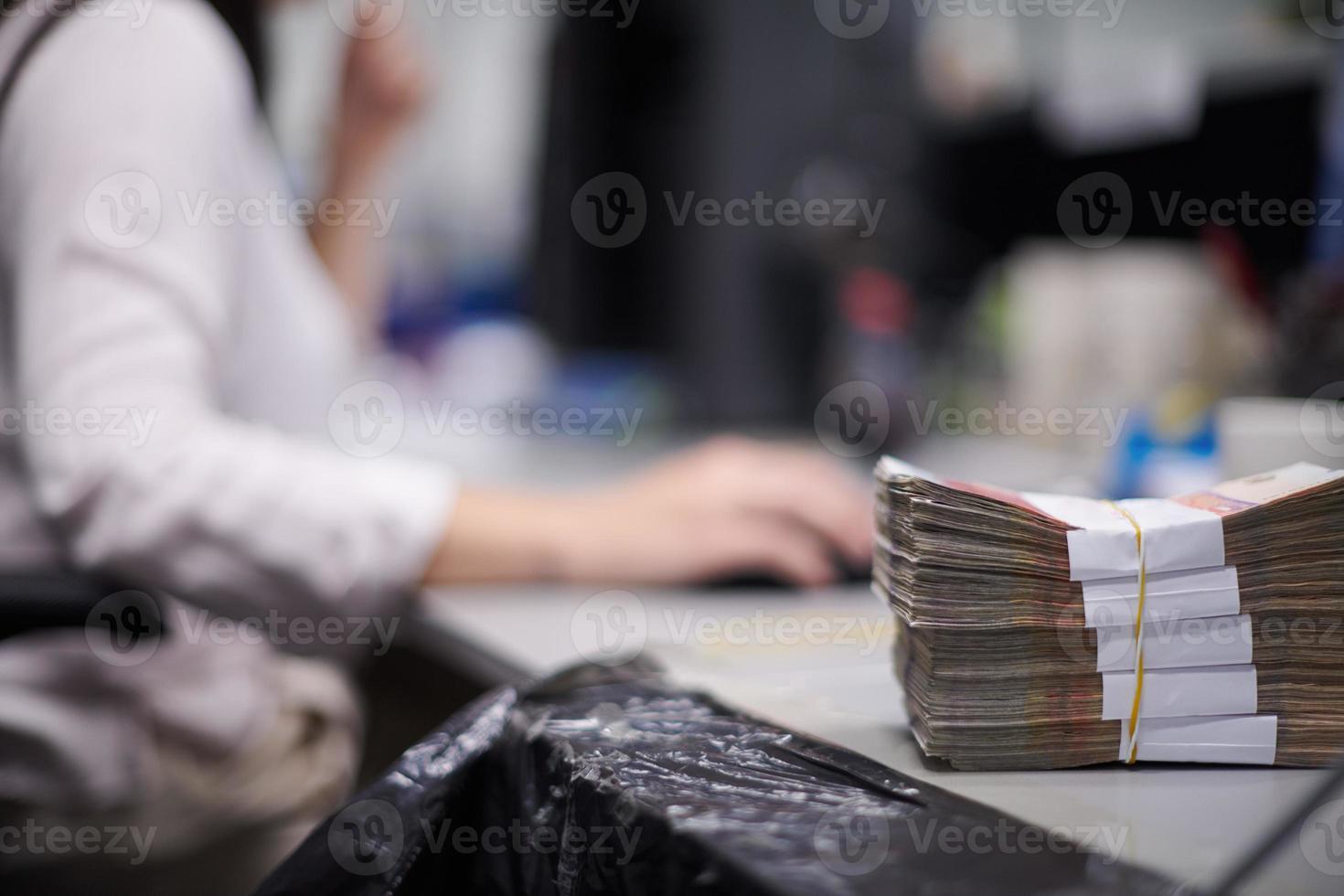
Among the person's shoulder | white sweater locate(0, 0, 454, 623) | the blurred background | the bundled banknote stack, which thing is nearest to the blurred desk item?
the bundled banknote stack

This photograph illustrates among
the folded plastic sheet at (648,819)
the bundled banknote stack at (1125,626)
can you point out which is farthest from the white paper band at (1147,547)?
the folded plastic sheet at (648,819)

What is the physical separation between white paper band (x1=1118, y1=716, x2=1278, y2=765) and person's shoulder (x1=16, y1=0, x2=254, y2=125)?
73 centimetres

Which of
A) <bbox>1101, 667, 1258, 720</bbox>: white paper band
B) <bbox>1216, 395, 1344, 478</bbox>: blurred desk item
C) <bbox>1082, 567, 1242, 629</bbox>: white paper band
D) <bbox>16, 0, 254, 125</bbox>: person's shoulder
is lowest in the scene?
<bbox>1101, 667, 1258, 720</bbox>: white paper band

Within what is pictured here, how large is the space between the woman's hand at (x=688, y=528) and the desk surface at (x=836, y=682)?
0.03 m

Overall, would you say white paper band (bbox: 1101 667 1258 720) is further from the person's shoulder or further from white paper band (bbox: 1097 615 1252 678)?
the person's shoulder

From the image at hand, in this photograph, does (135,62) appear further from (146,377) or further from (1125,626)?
(1125,626)

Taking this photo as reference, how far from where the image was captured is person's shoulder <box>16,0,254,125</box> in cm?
70

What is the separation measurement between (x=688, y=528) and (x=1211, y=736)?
0.48 metres

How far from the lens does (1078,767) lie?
1.40ft

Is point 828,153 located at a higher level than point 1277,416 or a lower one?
higher

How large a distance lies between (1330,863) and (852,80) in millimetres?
2165

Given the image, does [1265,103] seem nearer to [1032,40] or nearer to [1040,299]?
[1040,299]

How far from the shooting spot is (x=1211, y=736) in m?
0.42

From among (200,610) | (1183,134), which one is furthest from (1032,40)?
(200,610)
